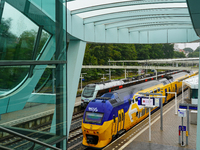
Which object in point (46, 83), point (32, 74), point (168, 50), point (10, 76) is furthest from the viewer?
point (168, 50)

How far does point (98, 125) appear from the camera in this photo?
11281 millimetres

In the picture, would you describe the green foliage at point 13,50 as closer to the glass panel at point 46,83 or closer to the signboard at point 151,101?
the glass panel at point 46,83

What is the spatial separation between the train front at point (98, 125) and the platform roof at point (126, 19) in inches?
141

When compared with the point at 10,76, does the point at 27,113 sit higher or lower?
lower

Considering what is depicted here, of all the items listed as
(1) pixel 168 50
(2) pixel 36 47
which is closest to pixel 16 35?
(2) pixel 36 47

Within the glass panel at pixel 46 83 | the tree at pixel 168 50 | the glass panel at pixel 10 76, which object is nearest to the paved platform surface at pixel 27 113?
the glass panel at pixel 46 83

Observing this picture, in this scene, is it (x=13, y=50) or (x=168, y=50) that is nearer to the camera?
(x=13, y=50)

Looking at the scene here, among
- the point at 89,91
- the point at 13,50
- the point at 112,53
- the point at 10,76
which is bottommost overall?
the point at 89,91

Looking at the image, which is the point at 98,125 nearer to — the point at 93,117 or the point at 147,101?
the point at 93,117

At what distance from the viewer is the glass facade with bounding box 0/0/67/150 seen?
9.86ft

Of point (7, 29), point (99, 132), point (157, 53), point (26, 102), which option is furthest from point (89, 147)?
point (157, 53)

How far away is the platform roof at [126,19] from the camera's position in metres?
8.06

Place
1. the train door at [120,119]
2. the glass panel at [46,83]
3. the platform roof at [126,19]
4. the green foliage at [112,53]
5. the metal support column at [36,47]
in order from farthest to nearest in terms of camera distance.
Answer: the green foliage at [112,53]
the train door at [120,119]
the platform roof at [126,19]
the glass panel at [46,83]
the metal support column at [36,47]

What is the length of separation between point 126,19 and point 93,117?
5.28 meters
